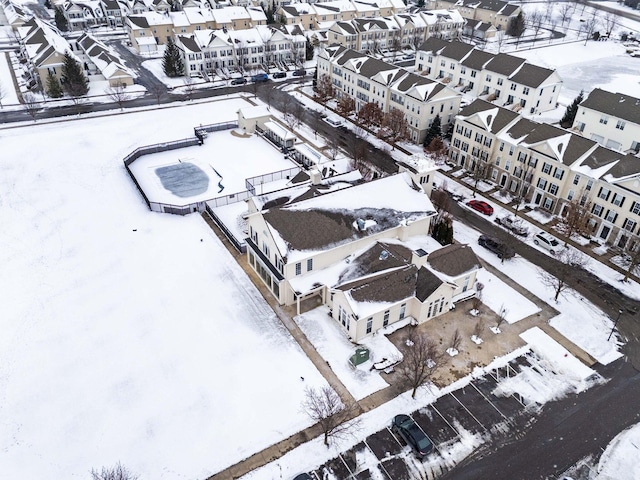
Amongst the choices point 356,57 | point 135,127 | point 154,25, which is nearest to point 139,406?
point 135,127

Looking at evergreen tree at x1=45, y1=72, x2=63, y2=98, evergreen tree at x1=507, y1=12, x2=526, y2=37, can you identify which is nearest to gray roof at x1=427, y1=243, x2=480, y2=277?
evergreen tree at x1=45, y1=72, x2=63, y2=98

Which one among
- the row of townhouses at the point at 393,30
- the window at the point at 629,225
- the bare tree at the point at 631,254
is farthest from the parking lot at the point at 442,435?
the row of townhouses at the point at 393,30

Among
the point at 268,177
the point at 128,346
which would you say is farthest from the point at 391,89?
the point at 128,346

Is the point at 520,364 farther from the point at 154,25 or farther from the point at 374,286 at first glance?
the point at 154,25

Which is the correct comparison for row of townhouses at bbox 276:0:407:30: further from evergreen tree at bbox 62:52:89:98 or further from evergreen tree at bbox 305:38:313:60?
evergreen tree at bbox 62:52:89:98

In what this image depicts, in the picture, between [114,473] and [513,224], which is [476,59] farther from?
[114,473]

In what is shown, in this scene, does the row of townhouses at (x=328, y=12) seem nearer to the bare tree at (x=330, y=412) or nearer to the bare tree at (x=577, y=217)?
the bare tree at (x=577, y=217)
